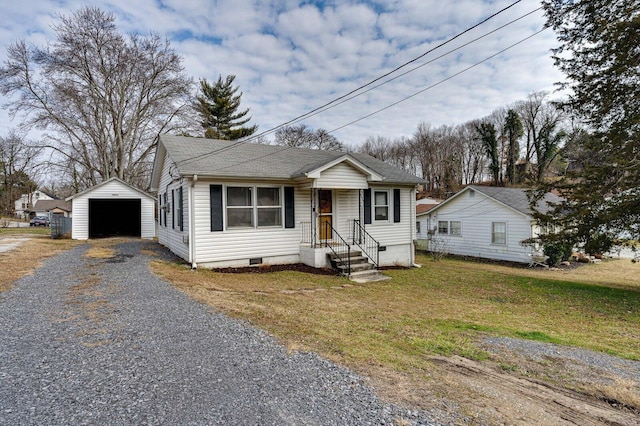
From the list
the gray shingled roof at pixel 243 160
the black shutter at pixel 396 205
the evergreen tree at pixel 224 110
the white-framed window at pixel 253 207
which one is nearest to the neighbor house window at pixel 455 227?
the gray shingled roof at pixel 243 160

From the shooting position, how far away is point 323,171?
10375mm

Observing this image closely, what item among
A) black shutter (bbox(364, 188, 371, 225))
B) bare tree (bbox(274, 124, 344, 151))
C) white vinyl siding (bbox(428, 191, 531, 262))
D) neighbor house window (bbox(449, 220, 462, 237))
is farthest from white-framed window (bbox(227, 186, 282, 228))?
bare tree (bbox(274, 124, 344, 151))

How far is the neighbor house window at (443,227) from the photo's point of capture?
70.8 feet

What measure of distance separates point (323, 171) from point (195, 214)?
4048 millimetres

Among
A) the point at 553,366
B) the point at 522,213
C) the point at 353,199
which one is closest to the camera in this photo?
the point at 553,366

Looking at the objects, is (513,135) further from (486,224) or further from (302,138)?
(486,224)

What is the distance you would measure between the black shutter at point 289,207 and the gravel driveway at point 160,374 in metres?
5.62

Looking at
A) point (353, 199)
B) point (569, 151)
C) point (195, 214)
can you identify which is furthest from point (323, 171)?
point (569, 151)

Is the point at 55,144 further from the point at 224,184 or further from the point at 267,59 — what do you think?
the point at 224,184

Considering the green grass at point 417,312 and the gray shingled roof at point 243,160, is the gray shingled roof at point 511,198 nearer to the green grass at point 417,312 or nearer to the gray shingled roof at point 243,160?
the green grass at point 417,312

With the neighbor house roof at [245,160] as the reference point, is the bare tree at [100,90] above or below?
above

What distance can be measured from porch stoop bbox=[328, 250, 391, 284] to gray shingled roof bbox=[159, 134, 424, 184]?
3065 mm

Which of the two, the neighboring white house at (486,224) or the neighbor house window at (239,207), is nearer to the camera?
the neighbor house window at (239,207)

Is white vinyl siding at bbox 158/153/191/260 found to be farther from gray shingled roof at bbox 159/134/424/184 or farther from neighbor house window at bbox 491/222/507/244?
neighbor house window at bbox 491/222/507/244
